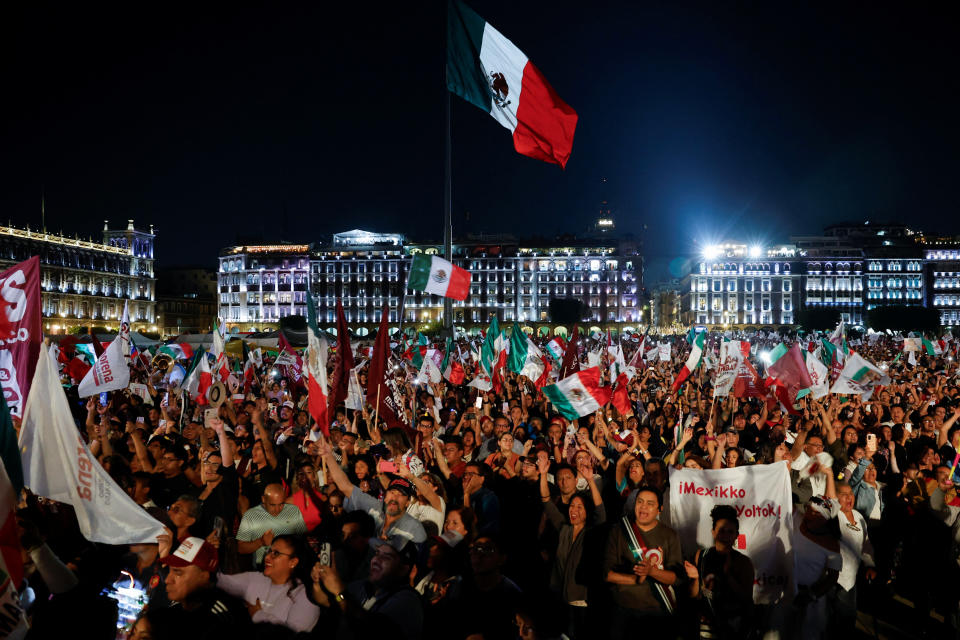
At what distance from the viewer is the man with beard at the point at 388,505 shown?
5.22 metres

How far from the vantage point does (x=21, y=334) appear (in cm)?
601

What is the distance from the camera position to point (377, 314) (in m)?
109

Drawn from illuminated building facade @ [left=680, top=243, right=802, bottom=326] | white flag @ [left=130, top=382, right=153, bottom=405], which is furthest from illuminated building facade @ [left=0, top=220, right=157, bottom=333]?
illuminated building facade @ [left=680, top=243, right=802, bottom=326]

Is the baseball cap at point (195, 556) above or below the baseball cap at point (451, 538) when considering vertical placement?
above

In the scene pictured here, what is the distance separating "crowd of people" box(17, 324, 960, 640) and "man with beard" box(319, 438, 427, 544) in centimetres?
2

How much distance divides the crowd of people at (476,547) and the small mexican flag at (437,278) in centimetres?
347

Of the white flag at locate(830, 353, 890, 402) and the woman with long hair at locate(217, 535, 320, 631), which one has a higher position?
the white flag at locate(830, 353, 890, 402)

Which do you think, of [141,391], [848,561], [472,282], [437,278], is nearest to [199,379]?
[141,391]

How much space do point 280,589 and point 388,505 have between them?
1217 millimetres

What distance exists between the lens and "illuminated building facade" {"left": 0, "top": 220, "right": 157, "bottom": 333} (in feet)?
288

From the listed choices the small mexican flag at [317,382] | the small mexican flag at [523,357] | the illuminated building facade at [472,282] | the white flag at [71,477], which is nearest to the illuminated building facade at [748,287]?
the illuminated building facade at [472,282]

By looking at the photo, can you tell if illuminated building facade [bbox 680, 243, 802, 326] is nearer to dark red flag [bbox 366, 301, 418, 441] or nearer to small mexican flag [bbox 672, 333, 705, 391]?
small mexican flag [bbox 672, 333, 705, 391]

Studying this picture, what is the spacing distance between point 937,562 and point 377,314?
344ft

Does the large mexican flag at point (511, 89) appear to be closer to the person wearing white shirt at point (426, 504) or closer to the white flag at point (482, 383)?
the white flag at point (482, 383)
